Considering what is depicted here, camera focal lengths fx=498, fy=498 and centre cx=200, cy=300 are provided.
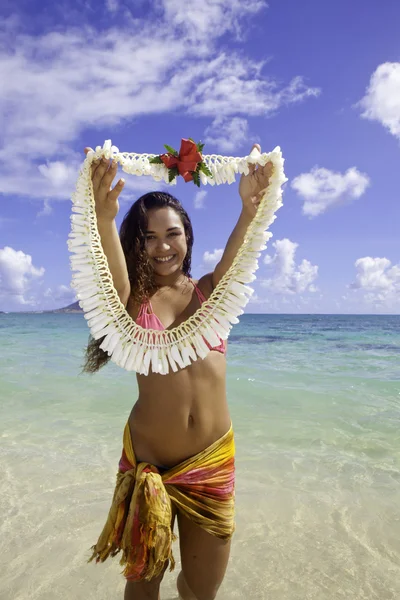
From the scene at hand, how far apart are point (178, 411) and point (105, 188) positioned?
972 millimetres

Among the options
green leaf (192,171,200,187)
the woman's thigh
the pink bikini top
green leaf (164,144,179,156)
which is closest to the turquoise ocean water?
the woman's thigh

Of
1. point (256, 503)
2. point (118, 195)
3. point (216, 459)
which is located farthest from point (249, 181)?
point (256, 503)

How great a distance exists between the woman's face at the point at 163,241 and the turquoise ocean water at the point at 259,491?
1.84 m

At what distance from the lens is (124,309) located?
213 centimetres

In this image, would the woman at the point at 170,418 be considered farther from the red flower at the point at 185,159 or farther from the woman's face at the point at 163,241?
the red flower at the point at 185,159

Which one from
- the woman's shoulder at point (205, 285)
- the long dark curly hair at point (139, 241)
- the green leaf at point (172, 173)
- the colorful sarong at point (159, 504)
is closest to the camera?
the colorful sarong at point (159, 504)

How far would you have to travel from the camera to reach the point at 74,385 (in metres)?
7.84

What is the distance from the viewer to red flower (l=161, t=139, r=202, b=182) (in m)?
2.39

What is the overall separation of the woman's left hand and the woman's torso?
1.90 ft

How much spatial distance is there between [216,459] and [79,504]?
1.96 metres

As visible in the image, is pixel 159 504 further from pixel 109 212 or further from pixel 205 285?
pixel 109 212

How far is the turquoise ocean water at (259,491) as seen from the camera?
281 cm

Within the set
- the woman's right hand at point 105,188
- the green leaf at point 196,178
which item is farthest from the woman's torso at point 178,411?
the green leaf at point 196,178

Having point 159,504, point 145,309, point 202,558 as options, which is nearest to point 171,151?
point 145,309
